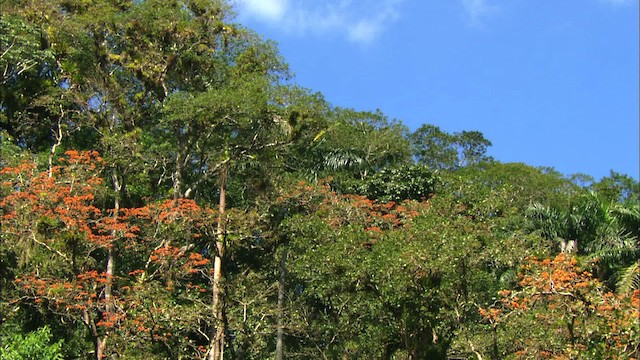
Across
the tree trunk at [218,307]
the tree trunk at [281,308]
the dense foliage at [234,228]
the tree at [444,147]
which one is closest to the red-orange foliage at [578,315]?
the dense foliage at [234,228]

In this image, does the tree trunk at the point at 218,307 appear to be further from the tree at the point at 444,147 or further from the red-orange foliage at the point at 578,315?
the tree at the point at 444,147

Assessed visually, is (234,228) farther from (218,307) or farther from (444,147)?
(444,147)

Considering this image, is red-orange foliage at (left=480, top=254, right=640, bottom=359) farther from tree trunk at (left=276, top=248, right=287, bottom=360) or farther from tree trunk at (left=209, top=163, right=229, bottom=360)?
tree trunk at (left=276, top=248, right=287, bottom=360)

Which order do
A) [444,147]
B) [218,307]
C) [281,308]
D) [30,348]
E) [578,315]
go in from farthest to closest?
[444,147] < [281,308] < [218,307] < [30,348] < [578,315]

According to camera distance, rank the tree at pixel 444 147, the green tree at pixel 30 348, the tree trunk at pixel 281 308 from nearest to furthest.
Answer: the green tree at pixel 30 348 → the tree trunk at pixel 281 308 → the tree at pixel 444 147

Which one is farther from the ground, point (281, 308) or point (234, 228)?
point (234, 228)

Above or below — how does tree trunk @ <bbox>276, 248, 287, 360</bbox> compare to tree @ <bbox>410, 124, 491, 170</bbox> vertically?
below

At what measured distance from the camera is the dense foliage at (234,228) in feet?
43.3

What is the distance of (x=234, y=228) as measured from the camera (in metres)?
17.3

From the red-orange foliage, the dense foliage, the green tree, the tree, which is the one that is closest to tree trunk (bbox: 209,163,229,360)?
the dense foliage

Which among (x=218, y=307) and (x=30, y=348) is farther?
(x=218, y=307)

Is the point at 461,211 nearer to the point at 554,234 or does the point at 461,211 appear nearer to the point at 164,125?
the point at 554,234

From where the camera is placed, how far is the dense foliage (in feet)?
43.3

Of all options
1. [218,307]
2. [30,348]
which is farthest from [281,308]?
[30,348]
